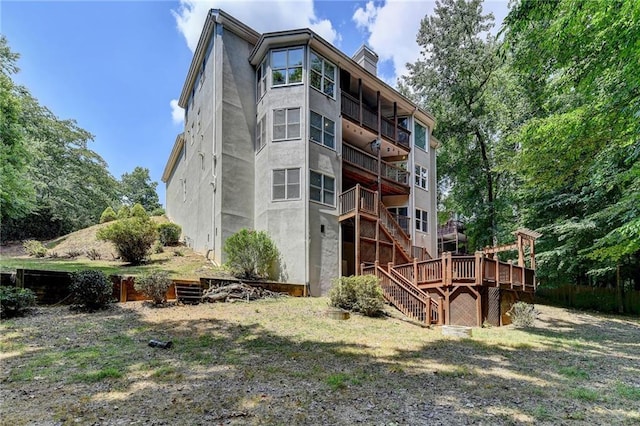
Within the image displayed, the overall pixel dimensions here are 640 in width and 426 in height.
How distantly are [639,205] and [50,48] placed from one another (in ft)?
54.8

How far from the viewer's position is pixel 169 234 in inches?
771

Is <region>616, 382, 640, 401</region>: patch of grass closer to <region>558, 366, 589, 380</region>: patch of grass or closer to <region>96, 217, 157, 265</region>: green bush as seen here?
<region>558, 366, 589, 380</region>: patch of grass

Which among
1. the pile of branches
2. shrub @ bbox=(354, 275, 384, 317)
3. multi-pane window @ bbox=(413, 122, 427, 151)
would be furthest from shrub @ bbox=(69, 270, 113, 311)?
multi-pane window @ bbox=(413, 122, 427, 151)

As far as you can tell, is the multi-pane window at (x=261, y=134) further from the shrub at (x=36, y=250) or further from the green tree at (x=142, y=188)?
the green tree at (x=142, y=188)

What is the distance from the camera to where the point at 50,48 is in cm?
920

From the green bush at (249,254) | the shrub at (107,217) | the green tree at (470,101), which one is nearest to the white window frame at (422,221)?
the green tree at (470,101)

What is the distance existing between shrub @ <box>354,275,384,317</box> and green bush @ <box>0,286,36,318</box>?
30.0ft

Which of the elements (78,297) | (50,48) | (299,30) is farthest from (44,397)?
(299,30)

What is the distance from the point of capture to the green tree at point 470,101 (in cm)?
2344

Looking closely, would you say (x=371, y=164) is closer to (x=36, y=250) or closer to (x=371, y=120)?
(x=371, y=120)

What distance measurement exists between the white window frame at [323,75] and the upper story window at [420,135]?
717 centimetres

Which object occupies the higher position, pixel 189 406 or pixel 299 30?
pixel 299 30

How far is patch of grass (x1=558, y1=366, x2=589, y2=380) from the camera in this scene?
19.9 feet

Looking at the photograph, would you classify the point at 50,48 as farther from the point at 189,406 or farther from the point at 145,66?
the point at 189,406
